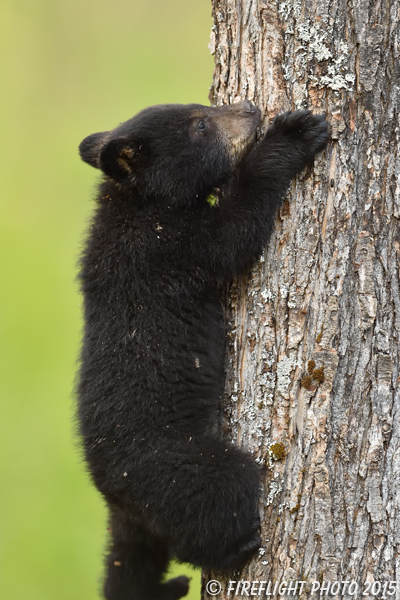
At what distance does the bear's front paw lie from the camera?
3553mm

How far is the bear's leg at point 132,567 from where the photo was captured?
176 inches

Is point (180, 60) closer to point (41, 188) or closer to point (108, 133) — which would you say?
point (41, 188)

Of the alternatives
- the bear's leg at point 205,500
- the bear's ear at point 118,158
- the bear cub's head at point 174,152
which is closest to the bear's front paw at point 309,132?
the bear cub's head at point 174,152

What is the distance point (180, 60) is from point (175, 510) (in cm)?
831

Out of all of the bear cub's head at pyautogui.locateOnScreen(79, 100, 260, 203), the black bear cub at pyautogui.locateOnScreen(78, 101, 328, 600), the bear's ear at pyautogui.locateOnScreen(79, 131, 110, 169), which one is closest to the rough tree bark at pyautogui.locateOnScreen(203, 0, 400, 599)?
the black bear cub at pyautogui.locateOnScreen(78, 101, 328, 600)

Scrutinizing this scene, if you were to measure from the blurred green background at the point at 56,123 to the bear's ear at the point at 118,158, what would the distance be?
459cm

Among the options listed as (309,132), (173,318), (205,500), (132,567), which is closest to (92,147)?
(173,318)

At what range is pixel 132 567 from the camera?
4.53 metres

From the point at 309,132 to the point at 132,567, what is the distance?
281 cm

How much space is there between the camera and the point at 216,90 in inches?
169

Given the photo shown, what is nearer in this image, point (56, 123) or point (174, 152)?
point (174, 152)

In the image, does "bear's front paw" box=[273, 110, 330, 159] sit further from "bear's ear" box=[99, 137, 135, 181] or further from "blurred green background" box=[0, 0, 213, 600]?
"blurred green background" box=[0, 0, 213, 600]

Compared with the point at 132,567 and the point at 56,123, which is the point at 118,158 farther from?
the point at 56,123

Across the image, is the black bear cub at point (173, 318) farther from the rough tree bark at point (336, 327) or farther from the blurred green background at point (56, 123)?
the blurred green background at point (56, 123)
